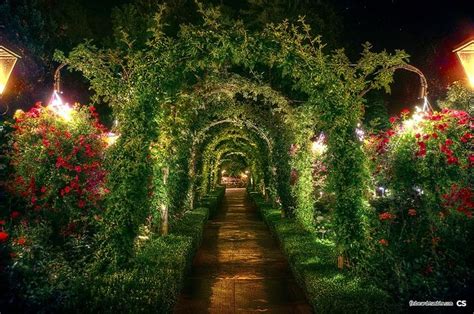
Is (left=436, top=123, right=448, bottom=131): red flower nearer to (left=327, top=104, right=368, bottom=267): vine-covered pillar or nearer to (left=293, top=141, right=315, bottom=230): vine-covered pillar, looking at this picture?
(left=327, top=104, right=368, bottom=267): vine-covered pillar

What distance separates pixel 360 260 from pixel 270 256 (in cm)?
400

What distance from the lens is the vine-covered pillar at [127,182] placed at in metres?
5.57

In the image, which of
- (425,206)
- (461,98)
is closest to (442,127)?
(425,206)

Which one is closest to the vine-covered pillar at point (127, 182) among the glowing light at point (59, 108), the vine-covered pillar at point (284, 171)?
the glowing light at point (59, 108)

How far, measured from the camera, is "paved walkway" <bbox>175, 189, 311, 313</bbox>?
5891 mm

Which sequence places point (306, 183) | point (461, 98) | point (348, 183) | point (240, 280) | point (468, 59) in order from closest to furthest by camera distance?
point (348, 183) → point (468, 59) → point (240, 280) → point (306, 183) → point (461, 98)

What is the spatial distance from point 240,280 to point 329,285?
8.32 ft

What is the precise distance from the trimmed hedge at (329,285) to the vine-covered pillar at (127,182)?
236 centimetres

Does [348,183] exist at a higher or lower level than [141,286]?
higher

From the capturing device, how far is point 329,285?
4.95 meters

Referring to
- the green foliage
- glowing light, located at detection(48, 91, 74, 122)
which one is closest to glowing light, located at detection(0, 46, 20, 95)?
glowing light, located at detection(48, 91, 74, 122)

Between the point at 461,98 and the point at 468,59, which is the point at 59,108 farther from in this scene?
the point at 461,98

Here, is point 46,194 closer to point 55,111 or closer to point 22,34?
point 55,111

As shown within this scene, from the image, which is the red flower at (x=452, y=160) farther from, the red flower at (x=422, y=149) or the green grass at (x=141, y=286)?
the green grass at (x=141, y=286)
